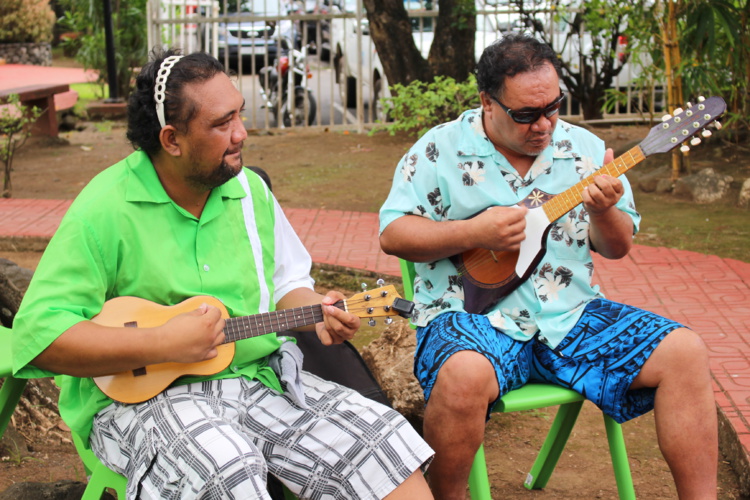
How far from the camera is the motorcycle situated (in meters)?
11.4

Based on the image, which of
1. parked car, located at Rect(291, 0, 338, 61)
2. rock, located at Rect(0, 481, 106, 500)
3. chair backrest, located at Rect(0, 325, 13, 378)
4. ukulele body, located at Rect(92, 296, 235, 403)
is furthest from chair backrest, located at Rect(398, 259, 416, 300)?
parked car, located at Rect(291, 0, 338, 61)

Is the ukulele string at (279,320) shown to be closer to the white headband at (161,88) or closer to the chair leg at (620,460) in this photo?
the white headband at (161,88)

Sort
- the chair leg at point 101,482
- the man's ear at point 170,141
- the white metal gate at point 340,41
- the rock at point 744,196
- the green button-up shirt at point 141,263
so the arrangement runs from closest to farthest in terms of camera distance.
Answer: the green button-up shirt at point 141,263 < the chair leg at point 101,482 < the man's ear at point 170,141 < the rock at point 744,196 < the white metal gate at point 340,41

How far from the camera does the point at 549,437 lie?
10.8 feet

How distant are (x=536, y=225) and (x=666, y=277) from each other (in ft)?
9.95

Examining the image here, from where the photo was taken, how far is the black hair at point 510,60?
300 centimetres

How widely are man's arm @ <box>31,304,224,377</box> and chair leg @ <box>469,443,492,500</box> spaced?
0.87 metres

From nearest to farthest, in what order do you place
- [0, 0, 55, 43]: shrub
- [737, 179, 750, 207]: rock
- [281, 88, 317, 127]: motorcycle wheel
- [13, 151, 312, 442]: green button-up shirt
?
[13, 151, 312, 442]: green button-up shirt → [737, 179, 750, 207]: rock → [281, 88, 317, 127]: motorcycle wheel → [0, 0, 55, 43]: shrub

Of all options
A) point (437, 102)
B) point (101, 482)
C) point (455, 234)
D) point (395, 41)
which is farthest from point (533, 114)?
point (395, 41)

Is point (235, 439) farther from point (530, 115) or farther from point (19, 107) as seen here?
point (19, 107)

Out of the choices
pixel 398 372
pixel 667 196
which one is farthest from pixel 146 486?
pixel 667 196

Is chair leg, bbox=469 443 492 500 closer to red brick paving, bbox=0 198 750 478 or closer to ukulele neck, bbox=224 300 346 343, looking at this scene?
ukulele neck, bbox=224 300 346 343

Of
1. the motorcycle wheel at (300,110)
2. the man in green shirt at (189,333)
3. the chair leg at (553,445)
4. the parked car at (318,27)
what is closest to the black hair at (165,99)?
the man in green shirt at (189,333)

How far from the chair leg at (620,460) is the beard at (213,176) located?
4.71 feet
